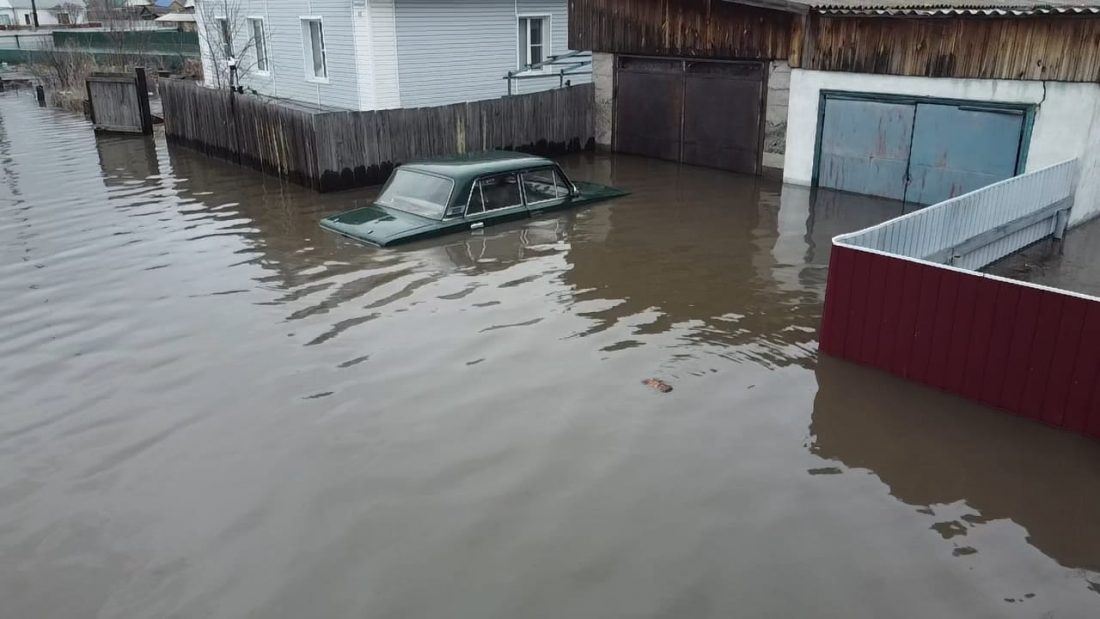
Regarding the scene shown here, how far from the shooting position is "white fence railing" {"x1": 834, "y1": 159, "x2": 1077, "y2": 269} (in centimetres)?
956

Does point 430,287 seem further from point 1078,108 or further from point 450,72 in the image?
point 450,72

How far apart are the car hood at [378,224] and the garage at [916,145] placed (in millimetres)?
8764

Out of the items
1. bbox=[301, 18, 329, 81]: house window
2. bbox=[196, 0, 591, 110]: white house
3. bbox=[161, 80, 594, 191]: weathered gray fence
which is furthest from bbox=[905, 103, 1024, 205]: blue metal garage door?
bbox=[301, 18, 329, 81]: house window

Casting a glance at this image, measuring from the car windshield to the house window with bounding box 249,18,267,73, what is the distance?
1529 cm

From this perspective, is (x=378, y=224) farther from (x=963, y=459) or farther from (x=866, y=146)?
(x=866, y=146)

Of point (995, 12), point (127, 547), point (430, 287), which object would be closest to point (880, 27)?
point (995, 12)

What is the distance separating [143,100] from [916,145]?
2012 centimetres

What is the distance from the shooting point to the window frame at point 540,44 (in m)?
24.5

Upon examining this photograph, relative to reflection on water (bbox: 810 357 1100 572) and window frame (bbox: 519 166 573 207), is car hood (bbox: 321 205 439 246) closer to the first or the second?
window frame (bbox: 519 166 573 207)

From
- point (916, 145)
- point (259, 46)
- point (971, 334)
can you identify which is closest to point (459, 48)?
point (259, 46)

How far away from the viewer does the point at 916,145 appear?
15.5 m

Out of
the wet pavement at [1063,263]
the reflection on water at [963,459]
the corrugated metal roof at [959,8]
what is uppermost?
the corrugated metal roof at [959,8]

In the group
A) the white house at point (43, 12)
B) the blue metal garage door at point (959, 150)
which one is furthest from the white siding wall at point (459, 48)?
the white house at point (43, 12)

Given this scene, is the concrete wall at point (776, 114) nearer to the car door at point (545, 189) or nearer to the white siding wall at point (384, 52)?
the car door at point (545, 189)
